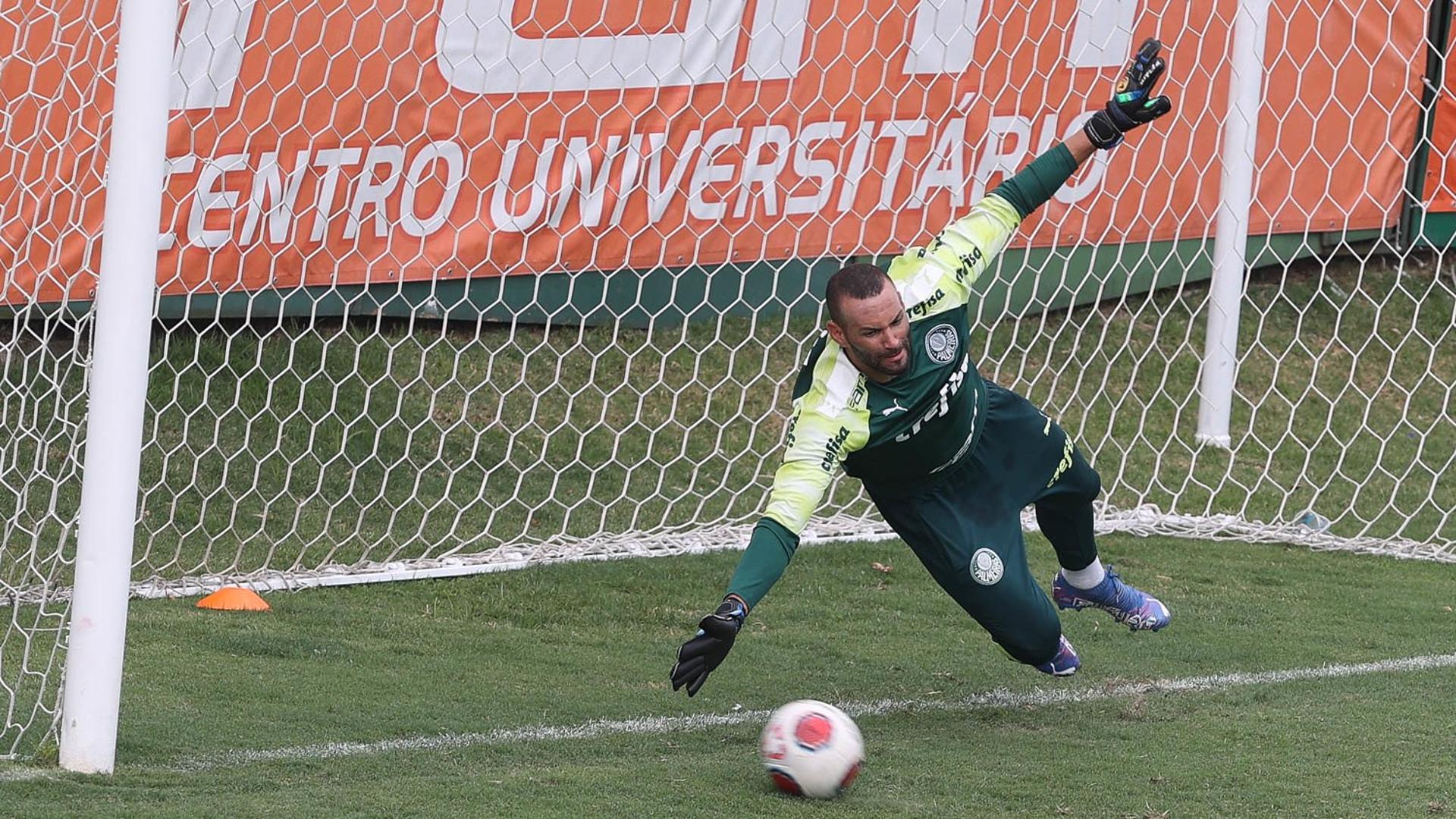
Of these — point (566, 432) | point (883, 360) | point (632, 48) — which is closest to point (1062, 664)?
point (883, 360)

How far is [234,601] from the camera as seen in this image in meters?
5.61

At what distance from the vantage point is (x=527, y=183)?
7.31m

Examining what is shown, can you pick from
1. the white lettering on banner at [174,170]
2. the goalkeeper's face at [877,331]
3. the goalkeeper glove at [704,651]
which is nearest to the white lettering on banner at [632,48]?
the white lettering on banner at [174,170]

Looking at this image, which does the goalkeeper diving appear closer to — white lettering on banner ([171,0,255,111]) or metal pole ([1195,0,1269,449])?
metal pole ([1195,0,1269,449])

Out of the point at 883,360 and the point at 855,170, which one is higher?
the point at 855,170

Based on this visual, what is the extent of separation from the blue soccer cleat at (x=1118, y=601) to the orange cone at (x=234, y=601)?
2.52 m

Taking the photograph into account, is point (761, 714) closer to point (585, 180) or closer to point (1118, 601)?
point (1118, 601)

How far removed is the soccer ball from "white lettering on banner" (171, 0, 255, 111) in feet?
12.7

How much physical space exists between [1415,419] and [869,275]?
5.51 metres

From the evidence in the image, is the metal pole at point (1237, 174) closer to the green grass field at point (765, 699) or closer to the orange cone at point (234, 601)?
the green grass field at point (765, 699)

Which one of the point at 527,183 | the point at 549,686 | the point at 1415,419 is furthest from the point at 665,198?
the point at 1415,419

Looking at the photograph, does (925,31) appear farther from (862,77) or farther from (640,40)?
(640,40)

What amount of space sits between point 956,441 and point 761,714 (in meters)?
0.90

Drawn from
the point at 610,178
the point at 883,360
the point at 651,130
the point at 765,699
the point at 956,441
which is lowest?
the point at 765,699
